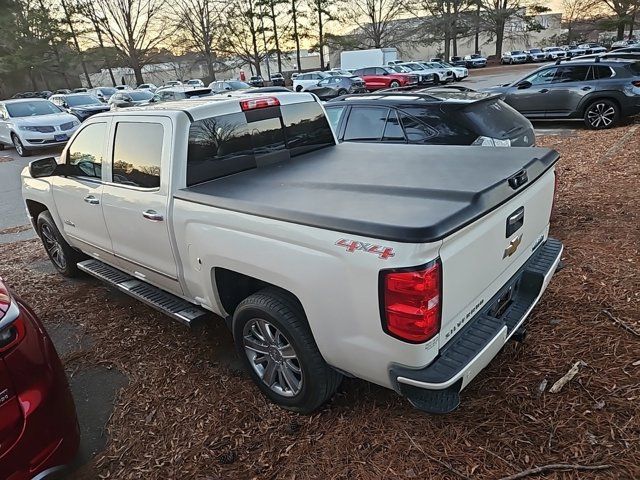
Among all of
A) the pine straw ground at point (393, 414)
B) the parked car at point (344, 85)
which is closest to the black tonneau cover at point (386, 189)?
the pine straw ground at point (393, 414)

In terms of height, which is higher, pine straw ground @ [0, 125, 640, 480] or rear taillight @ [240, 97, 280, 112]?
rear taillight @ [240, 97, 280, 112]

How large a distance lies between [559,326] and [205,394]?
260 centimetres

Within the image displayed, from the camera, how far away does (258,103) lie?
3666 mm

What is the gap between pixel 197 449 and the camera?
2.73 m

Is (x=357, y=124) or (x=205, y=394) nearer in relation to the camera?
(x=205, y=394)

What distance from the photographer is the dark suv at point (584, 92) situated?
10.8m

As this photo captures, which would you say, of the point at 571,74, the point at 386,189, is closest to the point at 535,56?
the point at 571,74

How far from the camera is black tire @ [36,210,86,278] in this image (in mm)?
5020

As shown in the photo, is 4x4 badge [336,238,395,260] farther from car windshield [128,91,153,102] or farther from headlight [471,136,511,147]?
car windshield [128,91,153,102]

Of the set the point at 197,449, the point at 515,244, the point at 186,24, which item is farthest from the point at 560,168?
the point at 186,24

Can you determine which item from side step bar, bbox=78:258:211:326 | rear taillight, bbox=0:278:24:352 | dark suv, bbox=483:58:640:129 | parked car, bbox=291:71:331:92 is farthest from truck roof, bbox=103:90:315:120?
parked car, bbox=291:71:331:92

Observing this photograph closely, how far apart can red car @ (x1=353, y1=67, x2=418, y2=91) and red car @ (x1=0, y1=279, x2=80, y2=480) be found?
29.6 metres

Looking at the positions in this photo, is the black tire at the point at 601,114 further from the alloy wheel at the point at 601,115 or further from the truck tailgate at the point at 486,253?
the truck tailgate at the point at 486,253

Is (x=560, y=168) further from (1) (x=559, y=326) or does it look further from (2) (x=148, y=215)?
(2) (x=148, y=215)
